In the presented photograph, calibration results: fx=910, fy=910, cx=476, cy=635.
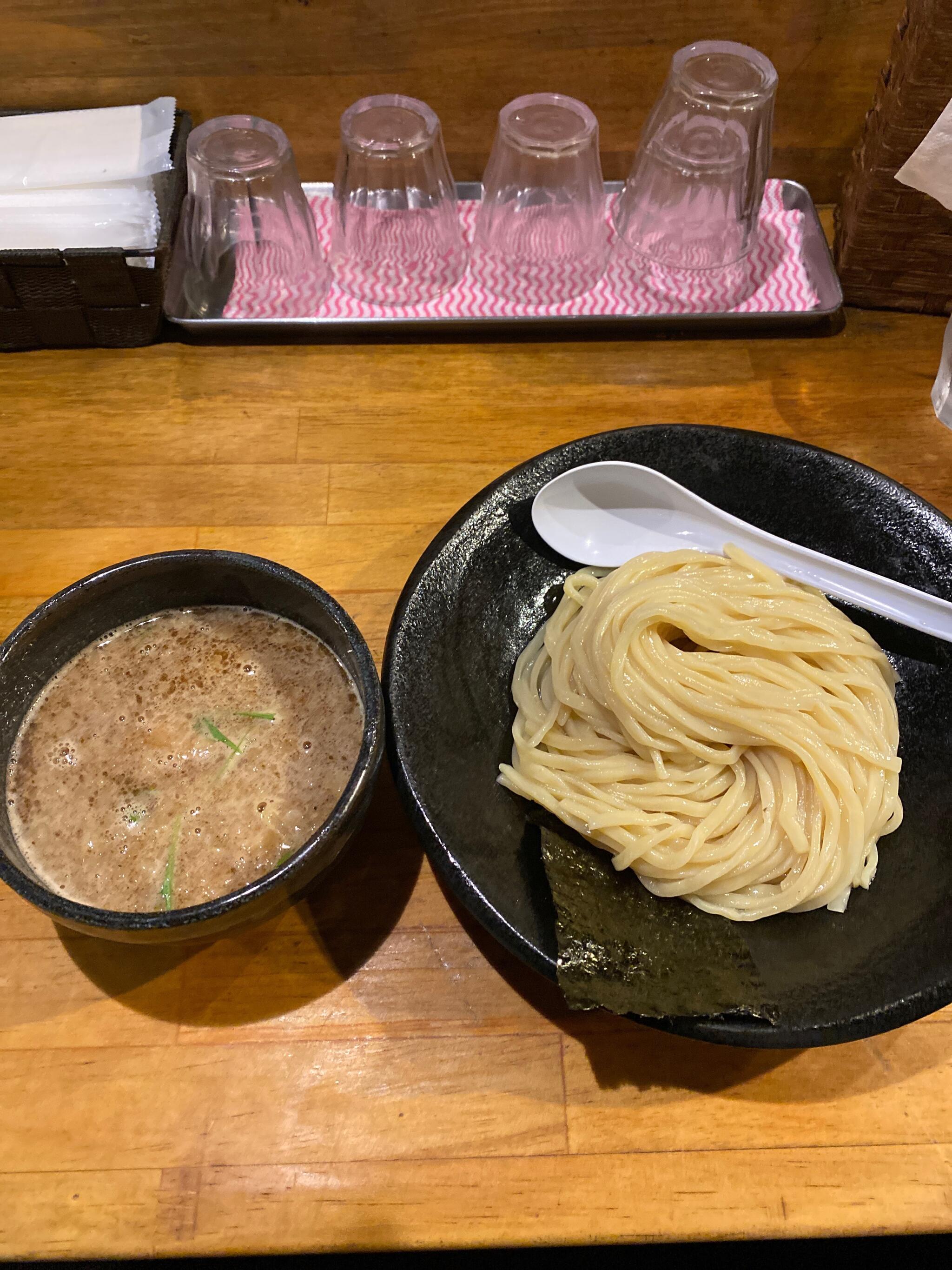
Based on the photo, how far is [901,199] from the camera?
184 centimetres

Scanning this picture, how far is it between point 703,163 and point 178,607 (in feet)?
4.62

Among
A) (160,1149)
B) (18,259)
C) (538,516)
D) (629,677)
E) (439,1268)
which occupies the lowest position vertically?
(439,1268)

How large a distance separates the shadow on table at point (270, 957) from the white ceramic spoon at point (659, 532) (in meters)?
0.59

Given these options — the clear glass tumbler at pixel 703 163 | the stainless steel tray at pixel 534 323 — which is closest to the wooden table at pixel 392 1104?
the stainless steel tray at pixel 534 323

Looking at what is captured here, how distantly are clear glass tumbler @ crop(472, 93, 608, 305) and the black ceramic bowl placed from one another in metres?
1.08

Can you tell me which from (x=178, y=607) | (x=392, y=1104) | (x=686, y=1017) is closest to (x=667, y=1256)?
(x=392, y=1104)

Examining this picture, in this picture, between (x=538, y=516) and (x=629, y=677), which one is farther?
(x=538, y=516)

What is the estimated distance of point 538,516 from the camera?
1.49 metres

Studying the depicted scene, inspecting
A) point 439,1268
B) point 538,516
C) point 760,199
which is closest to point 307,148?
point 760,199

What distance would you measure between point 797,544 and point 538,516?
A: 0.43m

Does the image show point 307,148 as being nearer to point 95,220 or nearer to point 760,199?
point 95,220

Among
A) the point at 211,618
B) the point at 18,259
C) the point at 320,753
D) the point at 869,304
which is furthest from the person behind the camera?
the point at 869,304

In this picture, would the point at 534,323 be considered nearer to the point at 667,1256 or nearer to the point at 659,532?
the point at 659,532

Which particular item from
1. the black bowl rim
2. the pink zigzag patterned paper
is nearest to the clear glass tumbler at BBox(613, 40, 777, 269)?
the pink zigzag patterned paper
